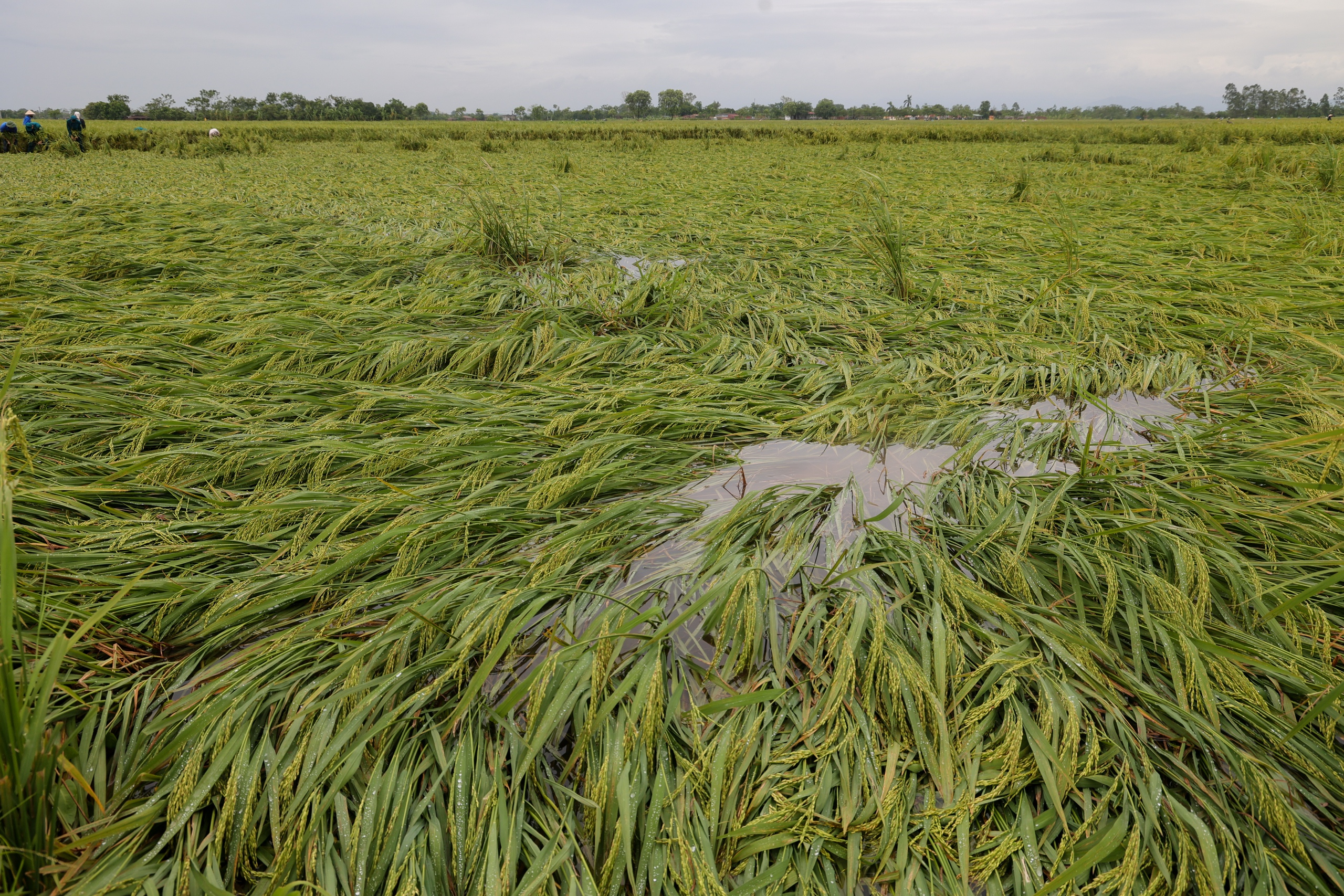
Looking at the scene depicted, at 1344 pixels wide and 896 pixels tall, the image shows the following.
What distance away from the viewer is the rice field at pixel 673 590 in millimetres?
1125

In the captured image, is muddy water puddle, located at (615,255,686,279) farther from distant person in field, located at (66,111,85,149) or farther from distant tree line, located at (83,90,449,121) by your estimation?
distant tree line, located at (83,90,449,121)

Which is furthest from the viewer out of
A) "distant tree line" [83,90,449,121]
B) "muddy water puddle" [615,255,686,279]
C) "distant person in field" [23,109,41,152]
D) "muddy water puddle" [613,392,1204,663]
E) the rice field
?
"distant tree line" [83,90,449,121]

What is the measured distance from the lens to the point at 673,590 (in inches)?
69.8

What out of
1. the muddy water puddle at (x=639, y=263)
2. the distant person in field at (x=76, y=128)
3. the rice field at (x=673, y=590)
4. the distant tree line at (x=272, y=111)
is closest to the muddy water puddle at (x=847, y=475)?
the rice field at (x=673, y=590)

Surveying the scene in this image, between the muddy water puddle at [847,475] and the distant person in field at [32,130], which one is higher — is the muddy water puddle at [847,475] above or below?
below

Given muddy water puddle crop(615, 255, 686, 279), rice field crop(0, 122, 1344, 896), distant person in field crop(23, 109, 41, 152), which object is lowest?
rice field crop(0, 122, 1344, 896)

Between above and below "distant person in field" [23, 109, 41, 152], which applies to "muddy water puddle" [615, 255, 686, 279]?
below

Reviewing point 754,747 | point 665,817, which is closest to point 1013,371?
point 754,747

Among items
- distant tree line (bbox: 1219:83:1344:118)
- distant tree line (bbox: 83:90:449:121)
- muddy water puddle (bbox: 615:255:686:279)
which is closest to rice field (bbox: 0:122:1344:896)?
muddy water puddle (bbox: 615:255:686:279)

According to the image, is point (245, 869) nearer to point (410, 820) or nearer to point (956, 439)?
point (410, 820)

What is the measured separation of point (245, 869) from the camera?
3.55 feet

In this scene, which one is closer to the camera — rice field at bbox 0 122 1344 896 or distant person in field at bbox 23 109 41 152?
rice field at bbox 0 122 1344 896

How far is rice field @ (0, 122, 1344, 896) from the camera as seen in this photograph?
1.12 meters

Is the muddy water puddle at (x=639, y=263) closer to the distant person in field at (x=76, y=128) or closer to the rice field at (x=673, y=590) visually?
the rice field at (x=673, y=590)
